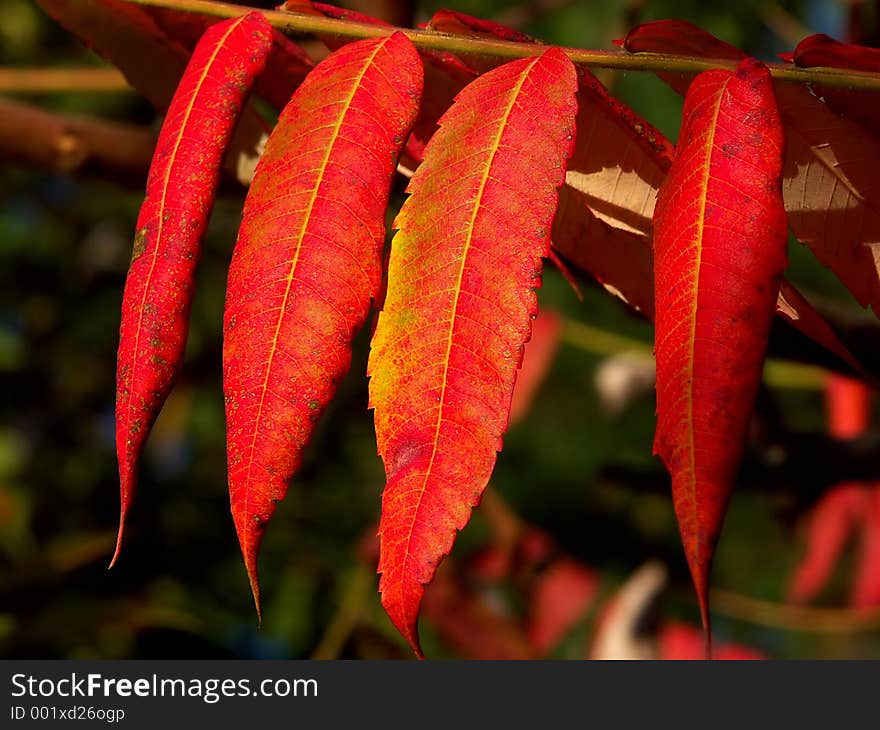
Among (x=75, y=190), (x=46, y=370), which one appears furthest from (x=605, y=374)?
(x=75, y=190)

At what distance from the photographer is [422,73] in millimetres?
462

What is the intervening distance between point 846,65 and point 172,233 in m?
0.29

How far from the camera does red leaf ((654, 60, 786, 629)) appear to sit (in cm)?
→ 36

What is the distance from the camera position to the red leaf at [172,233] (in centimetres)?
41

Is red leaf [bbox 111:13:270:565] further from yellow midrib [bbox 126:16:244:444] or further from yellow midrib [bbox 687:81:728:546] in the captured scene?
yellow midrib [bbox 687:81:728:546]

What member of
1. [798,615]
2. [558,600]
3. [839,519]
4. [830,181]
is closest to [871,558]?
[839,519]

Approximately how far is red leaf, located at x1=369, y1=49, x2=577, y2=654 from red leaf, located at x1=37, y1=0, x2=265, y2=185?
187 millimetres

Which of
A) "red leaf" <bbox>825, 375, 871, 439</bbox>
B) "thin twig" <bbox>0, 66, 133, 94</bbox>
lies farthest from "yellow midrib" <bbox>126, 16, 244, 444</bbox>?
"red leaf" <bbox>825, 375, 871, 439</bbox>

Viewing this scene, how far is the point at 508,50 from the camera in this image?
48 cm

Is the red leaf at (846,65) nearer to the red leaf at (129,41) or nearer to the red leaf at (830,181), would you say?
the red leaf at (830,181)

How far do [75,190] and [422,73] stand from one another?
6.03 feet

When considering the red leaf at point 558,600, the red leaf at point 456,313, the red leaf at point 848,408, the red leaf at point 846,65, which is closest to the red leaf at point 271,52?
the red leaf at point 456,313

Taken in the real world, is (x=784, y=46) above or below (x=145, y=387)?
below

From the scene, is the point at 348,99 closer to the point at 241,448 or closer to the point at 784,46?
the point at 241,448
